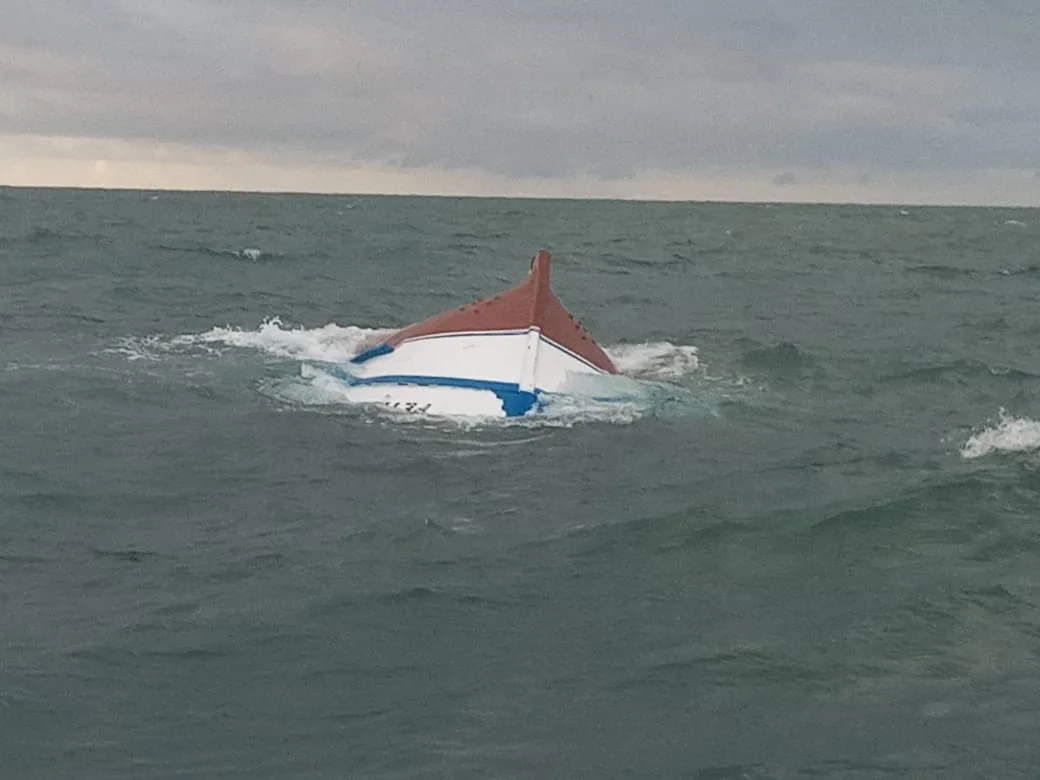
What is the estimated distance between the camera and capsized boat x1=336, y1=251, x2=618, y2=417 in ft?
60.1

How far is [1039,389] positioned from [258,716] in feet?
57.6

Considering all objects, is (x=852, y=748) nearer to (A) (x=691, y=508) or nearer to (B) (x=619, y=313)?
(A) (x=691, y=508)

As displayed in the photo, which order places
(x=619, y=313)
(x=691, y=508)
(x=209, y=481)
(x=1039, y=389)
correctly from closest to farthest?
(x=691, y=508) → (x=209, y=481) → (x=1039, y=389) → (x=619, y=313)

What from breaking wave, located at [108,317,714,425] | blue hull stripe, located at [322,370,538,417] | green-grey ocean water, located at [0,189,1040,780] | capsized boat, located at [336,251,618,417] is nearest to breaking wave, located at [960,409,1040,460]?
green-grey ocean water, located at [0,189,1040,780]

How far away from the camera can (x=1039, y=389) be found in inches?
865

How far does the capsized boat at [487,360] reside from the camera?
18312mm

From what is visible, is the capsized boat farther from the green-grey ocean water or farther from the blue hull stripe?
the green-grey ocean water

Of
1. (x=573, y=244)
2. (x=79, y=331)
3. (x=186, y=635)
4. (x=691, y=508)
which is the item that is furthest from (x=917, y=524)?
(x=573, y=244)

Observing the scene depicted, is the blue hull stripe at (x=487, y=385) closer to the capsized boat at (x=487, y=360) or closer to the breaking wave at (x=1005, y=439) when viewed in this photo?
the capsized boat at (x=487, y=360)

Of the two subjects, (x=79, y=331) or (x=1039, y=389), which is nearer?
(x=1039, y=389)

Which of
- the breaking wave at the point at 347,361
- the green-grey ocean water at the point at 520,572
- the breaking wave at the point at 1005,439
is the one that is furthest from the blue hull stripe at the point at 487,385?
the breaking wave at the point at 1005,439

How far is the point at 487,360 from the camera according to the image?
18.8 metres

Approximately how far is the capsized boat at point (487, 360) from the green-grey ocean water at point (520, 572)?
706mm

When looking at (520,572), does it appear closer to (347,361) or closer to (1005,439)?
(1005,439)
